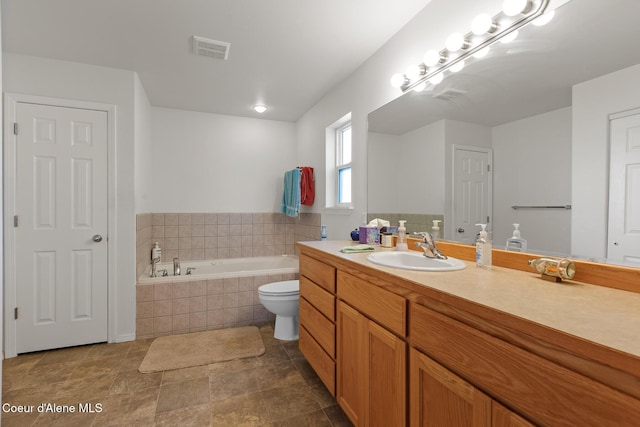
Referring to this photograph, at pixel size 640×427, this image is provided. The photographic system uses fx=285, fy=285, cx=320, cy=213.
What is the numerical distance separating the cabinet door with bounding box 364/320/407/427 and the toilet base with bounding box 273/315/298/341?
133 cm

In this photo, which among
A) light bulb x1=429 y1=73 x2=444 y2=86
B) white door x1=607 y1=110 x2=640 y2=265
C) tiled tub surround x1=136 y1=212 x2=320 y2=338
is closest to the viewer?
white door x1=607 y1=110 x2=640 y2=265

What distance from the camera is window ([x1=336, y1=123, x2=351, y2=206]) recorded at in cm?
278

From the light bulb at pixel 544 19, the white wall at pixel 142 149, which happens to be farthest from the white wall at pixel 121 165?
the light bulb at pixel 544 19

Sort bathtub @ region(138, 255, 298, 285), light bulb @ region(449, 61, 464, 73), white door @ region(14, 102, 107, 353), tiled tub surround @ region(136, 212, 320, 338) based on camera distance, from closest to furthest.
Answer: light bulb @ region(449, 61, 464, 73), white door @ region(14, 102, 107, 353), tiled tub surround @ region(136, 212, 320, 338), bathtub @ region(138, 255, 298, 285)

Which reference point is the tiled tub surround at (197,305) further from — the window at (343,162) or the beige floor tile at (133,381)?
the window at (343,162)

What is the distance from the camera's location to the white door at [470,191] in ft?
4.56

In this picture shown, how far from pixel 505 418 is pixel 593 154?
0.93 m

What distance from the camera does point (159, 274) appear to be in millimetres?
3004

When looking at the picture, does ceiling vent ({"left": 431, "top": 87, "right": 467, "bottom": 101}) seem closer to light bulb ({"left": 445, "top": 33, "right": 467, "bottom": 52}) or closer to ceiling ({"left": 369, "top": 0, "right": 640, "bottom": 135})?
ceiling ({"left": 369, "top": 0, "right": 640, "bottom": 135})

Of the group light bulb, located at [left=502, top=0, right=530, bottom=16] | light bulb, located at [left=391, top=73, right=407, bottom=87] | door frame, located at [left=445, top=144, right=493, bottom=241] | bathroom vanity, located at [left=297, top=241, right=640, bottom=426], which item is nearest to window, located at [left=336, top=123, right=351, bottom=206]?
light bulb, located at [left=391, top=73, right=407, bottom=87]

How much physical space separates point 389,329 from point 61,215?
2.63 m

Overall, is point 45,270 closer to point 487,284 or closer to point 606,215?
point 487,284

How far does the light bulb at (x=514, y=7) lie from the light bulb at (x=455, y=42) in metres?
0.22

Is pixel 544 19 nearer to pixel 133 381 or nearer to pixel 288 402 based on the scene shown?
pixel 288 402
